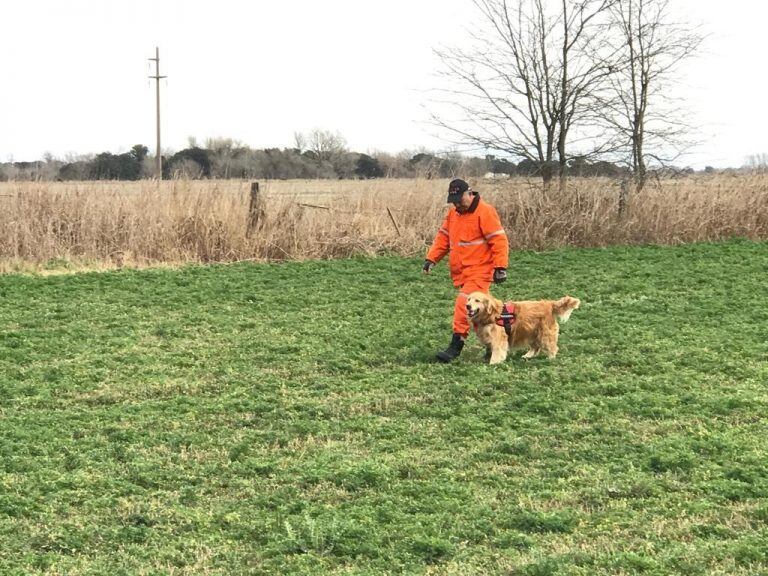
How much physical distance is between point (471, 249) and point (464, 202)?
0.40 m

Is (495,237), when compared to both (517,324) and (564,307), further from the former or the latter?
(564,307)

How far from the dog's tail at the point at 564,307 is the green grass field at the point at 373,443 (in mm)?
379

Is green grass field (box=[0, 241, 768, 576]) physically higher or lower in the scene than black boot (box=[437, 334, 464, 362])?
lower

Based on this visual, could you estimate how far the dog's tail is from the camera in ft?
21.5

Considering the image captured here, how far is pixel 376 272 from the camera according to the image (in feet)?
37.9

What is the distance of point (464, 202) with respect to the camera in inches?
253

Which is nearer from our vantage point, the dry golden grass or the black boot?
the black boot

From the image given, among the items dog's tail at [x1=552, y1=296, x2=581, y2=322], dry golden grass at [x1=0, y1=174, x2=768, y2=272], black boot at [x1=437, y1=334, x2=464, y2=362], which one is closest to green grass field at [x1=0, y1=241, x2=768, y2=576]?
black boot at [x1=437, y1=334, x2=464, y2=362]

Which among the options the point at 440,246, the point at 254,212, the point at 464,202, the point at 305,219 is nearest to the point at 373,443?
the point at 464,202

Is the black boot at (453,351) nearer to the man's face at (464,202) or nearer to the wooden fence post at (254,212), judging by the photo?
the man's face at (464,202)

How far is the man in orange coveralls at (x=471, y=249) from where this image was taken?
641 centimetres

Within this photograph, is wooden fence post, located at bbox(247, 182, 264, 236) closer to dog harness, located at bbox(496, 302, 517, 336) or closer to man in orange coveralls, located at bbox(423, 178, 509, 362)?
man in orange coveralls, located at bbox(423, 178, 509, 362)

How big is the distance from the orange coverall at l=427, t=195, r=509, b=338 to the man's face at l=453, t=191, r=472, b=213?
0.10 feet

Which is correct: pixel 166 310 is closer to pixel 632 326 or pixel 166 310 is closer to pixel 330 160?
pixel 632 326
